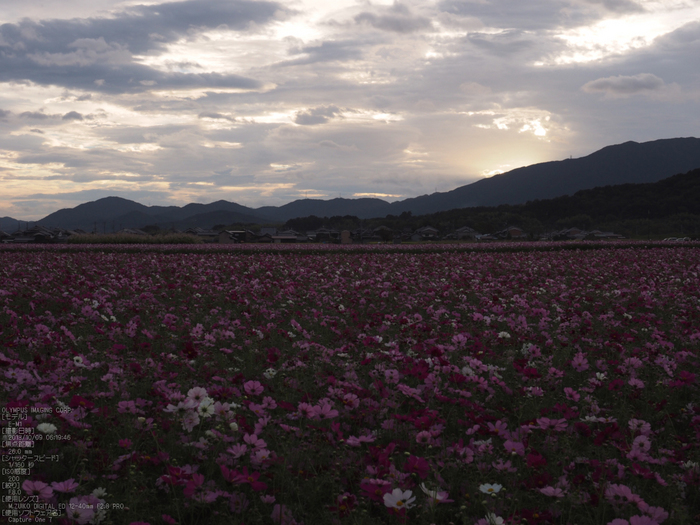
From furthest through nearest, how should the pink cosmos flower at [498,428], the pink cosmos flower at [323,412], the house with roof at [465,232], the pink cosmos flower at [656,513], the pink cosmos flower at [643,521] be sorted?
the house with roof at [465,232]
the pink cosmos flower at [498,428]
the pink cosmos flower at [323,412]
the pink cosmos flower at [656,513]
the pink cosmos flower at [643,521]

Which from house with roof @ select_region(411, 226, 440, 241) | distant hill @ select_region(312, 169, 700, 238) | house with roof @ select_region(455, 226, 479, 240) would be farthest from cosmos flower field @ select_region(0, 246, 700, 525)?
house with roof @ select_region(455, 226, 479, 240)

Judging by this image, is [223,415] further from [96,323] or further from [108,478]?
[96,323]

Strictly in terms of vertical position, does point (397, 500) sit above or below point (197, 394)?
below

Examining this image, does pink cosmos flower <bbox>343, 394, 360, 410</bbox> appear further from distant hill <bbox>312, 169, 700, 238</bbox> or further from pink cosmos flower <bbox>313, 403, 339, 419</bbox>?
distant hill <bbox>312, 169, 700, 238</bbox>

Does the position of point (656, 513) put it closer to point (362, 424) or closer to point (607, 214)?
point (362, 424)

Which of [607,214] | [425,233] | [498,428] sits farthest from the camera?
[425,233]

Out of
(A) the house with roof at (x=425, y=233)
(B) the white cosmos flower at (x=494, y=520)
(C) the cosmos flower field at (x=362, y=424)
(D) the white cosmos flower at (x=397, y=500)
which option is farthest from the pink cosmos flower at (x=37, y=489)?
(A) the house with roof at (x=425, y=233)

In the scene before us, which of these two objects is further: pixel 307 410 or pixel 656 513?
pixel 307 410

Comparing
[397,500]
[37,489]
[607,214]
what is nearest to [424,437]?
→ [397,500]

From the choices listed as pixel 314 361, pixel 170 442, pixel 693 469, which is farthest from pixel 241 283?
pixel 693 469

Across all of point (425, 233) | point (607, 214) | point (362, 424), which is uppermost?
point (607, 214)

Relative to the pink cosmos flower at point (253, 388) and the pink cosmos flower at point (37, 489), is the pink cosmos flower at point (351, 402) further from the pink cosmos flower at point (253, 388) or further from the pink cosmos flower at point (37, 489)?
the pink cosmos flower at point (37, 489)

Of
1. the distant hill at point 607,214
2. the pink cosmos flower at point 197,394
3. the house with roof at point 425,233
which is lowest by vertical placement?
the pink cosmos flower at point 197,394

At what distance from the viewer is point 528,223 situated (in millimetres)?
115375
